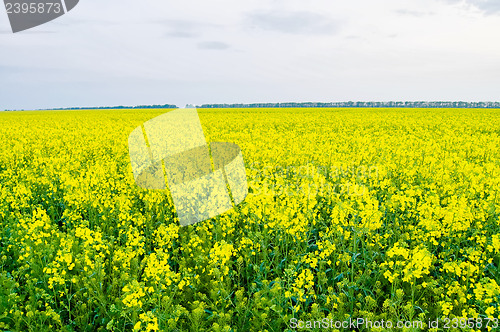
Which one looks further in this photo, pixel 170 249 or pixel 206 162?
pixel 206 162

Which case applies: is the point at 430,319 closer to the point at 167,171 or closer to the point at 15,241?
the point at 15,241

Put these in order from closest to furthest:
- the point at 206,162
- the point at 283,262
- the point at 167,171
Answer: the point at 283,262 → the point at 167,171 → the point at 206,162

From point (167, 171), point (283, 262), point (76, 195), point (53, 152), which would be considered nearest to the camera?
point (283, 262)

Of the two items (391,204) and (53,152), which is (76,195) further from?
(53,152)

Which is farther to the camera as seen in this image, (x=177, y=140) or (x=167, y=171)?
(x=177, y=140)

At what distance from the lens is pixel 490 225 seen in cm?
525

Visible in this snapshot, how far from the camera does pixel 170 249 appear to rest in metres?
5.38

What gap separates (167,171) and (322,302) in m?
5.36

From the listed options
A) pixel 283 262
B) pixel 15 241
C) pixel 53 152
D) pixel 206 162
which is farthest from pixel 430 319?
pixel 53 152

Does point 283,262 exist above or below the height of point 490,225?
below

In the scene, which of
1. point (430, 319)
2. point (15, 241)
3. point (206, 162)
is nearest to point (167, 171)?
point (206, 162)

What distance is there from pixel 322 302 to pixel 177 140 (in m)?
10.1

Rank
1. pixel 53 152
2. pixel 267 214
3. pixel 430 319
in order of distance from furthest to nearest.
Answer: pixel 53 152
pixel 267 214
pixel 430 319

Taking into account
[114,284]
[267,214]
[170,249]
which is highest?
[267,214]
